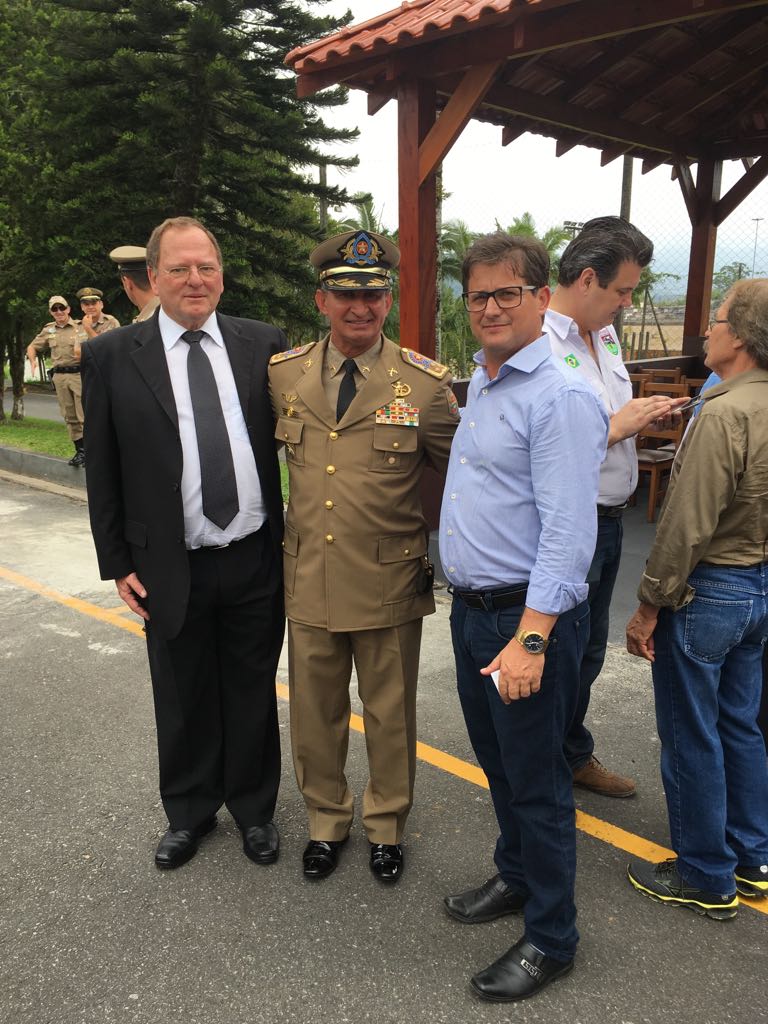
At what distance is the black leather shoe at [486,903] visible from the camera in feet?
7.15

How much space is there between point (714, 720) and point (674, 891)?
519mm

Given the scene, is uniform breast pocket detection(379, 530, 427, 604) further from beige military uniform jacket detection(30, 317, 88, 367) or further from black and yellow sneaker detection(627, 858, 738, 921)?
beige military uniform jacket detection(30, 317, 88, 367)

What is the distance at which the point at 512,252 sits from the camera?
5.82 feet

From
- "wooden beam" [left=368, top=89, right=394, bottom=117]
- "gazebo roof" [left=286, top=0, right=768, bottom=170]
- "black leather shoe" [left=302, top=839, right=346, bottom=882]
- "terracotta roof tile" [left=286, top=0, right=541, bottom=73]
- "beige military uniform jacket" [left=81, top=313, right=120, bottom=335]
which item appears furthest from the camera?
"beige military uniform jacket" [left=81, top=313, right=120, bottom=335]

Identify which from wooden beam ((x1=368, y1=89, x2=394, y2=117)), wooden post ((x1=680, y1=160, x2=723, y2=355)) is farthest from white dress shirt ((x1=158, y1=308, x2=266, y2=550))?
wooden post ((x1=680, y1=160, x2=723, y2=355))

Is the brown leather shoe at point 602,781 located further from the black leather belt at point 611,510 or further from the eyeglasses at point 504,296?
the eyeglasses at point 504,296

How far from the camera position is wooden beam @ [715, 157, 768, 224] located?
751 centimetres

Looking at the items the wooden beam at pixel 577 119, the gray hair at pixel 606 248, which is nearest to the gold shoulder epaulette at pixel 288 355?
the gray hair at pixel 606 248

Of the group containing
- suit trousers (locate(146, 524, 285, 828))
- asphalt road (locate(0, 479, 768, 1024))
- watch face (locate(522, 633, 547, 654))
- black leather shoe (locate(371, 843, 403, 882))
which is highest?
watch face (locate(522, 633, 547, 654))

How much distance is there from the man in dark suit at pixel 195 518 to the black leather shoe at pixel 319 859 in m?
0.12

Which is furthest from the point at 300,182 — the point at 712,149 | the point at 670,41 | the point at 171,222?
the point at 171,222

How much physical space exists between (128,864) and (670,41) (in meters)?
→ 6.17

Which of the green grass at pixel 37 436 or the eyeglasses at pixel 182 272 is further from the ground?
the eyeglasses at pixel 182 272

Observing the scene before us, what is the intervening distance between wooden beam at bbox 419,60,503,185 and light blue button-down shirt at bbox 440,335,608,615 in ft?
11.5
